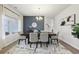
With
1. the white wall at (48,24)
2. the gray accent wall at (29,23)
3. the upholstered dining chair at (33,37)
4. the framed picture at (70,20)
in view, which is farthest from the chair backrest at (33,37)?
the framed picture at (70,20)

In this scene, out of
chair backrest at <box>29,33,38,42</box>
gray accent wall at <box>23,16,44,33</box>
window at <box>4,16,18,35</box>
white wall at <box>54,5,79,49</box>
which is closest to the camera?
white wall at <box>54,5,79,49</box>

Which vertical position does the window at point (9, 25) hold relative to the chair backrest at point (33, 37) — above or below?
above

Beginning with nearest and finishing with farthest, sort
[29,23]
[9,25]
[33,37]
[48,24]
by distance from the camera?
[9,25] < [33,37] < [29,23] < [48,24]

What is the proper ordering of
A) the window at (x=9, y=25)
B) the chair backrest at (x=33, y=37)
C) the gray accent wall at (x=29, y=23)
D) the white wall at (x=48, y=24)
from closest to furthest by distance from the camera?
the window at (x=9, y=25), the chair backrest at (x=33, y=37), the gray accent wall at (x=29, y=23), the white wall at (x=48, y=24)

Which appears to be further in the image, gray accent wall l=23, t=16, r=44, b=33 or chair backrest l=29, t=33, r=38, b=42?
gray accent wall l=23, t=16, r=44, b=33

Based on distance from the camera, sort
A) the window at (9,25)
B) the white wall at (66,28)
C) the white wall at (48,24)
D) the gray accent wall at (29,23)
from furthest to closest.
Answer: the white wall at (48,24)
the gray accent wall at (29,23)
the window at (9,25)
the white wall at (66,28)

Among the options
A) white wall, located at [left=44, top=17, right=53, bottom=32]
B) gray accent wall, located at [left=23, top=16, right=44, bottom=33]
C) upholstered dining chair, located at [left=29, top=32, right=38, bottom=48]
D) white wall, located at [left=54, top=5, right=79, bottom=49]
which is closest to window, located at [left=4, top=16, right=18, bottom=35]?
gray accent wall, located at [left=23, top=16, right=44, bottom=33]

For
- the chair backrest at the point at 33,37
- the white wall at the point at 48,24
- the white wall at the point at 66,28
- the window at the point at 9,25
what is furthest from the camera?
the white wall at the point at 48,24

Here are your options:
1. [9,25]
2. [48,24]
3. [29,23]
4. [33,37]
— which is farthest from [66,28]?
[9,25]

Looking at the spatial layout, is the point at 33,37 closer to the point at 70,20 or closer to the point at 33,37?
the point at 33,37

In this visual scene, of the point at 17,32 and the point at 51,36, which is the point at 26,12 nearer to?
the point at 17,32

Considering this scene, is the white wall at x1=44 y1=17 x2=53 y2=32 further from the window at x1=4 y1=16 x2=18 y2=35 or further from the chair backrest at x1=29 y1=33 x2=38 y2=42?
the window at x1=4 y1=16 x2=18 y2=35

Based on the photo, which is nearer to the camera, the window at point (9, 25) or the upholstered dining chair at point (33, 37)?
the window at point (9, 25)

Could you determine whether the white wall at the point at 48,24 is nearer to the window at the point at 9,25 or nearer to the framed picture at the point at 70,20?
the framed picture at the point at 70,20
